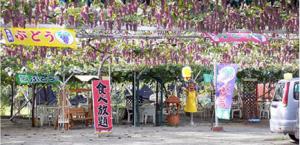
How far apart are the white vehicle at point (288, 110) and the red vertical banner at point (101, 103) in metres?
4.10

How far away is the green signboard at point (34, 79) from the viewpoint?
15422 mm

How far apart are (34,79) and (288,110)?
8.36 meters

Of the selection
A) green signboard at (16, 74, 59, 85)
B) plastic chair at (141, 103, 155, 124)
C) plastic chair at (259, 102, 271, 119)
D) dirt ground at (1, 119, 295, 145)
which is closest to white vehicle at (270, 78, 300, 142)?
dirt ground at (1, 119, 295, 145)

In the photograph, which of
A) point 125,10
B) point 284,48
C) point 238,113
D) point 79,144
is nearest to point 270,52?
point 284,48

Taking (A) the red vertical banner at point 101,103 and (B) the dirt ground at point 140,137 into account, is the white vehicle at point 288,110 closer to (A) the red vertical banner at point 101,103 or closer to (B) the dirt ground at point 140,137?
(B) the dirt ground at point 140,137

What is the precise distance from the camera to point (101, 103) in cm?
1231

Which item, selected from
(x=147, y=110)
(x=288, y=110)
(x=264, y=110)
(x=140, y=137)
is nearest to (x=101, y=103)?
(x=140, y=137)

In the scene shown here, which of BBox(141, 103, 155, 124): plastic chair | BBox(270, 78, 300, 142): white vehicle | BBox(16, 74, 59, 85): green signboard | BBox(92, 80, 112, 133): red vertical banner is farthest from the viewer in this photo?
BBox(141, 103, 155, 124): plastic chair

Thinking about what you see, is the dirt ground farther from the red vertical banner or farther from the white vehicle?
the white vehicle

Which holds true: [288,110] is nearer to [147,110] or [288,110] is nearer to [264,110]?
[147,110]

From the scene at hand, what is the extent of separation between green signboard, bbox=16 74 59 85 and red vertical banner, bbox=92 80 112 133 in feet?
13.2

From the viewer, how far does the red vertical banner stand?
12219 mm

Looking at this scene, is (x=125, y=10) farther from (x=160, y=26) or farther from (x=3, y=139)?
(x=3, y=139)

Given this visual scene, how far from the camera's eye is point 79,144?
1127 cm
